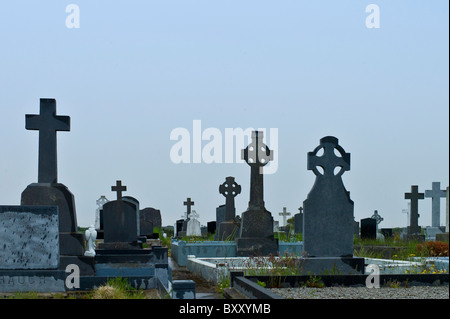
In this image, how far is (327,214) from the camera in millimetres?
10531

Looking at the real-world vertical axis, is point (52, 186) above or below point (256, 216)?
above

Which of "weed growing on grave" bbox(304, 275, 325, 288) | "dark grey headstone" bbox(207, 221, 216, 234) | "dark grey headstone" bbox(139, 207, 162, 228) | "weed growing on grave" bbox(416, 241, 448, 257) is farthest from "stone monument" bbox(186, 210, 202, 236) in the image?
"weed growing on grave" bbox(304, 275, 325, 288)

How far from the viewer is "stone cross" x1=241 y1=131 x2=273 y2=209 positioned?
1689 centimetres

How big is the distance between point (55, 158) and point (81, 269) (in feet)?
9.11

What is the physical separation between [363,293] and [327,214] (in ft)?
7.91

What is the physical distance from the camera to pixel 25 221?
28.8 feet

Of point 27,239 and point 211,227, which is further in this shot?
point 211,227

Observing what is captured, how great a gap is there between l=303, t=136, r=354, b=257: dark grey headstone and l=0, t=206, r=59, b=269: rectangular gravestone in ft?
15.2

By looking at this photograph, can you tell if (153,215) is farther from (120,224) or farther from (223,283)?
(223,283)

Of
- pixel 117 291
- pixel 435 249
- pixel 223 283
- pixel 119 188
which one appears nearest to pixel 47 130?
pixel 223 283

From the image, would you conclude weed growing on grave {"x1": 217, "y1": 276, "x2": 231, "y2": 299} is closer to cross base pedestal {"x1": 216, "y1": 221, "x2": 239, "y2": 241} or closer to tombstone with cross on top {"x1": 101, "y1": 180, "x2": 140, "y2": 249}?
tombstone with cross on top {"x1": 101, "y1": 180, "x2": 140, "y2": 249}

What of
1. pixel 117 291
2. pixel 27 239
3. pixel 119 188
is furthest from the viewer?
pixel 119 188

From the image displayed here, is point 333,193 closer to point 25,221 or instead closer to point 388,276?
point 388,276
